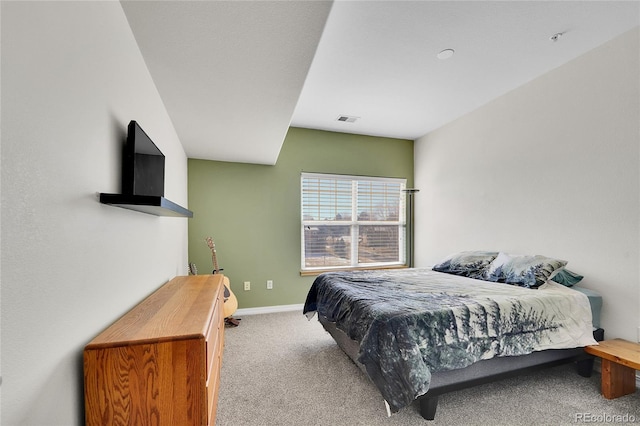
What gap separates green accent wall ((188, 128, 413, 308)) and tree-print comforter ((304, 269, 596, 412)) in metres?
1.61

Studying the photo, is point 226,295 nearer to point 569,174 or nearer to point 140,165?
point 140,165

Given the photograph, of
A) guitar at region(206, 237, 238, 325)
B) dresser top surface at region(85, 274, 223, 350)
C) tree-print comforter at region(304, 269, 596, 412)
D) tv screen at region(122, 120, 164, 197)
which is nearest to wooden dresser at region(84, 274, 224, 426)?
dresser top surface at region(85, 274, 223, 350)

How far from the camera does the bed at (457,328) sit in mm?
1663

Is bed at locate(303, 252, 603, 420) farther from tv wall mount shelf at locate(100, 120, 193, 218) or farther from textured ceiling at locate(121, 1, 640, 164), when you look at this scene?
textured ceiling at locate(121, 1, 640, 164)

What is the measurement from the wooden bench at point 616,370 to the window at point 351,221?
2.71 meters

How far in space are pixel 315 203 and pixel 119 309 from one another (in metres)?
3.11

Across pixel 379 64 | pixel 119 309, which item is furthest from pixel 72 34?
pixel 379 64

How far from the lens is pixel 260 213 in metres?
3.92

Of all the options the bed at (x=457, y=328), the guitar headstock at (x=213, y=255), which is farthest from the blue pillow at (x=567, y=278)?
the guitar headstock at (x=213, y=255)

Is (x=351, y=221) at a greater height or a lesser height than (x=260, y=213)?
lesser

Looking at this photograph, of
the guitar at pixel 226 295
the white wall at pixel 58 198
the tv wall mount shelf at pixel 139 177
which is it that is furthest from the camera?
the guitar at pixel 226 295

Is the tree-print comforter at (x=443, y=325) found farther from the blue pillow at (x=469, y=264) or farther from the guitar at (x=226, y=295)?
the guitar at (x=226, y=295)

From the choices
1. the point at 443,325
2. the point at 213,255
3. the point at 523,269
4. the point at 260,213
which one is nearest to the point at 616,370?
the point at 523,269

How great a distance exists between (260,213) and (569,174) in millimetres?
3439
